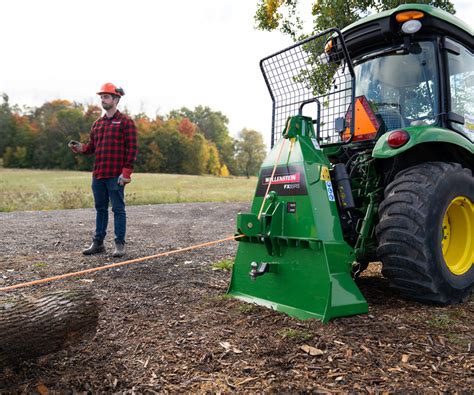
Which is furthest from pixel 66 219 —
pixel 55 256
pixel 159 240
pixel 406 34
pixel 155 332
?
pixel 406 34

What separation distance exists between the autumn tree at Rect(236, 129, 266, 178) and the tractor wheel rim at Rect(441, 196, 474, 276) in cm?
7189

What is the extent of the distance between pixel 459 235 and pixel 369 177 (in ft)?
3.06

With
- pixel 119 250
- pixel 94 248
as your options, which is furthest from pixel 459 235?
pixel 94 248

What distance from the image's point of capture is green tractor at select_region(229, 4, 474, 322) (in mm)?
3174

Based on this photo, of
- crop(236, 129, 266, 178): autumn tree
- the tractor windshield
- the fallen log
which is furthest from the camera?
crop(236, 129, 266, 178): autumn tree

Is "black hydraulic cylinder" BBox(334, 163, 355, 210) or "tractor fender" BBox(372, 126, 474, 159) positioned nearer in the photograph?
"tractor fender" BBox(372, 126, 474, 159)

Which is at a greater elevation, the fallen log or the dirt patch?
the fallen log

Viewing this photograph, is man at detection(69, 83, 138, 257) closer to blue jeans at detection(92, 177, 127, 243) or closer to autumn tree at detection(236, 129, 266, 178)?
blue jeans at detection(92, 177, 127, 243)

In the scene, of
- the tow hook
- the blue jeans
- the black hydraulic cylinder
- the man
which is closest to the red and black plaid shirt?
the man

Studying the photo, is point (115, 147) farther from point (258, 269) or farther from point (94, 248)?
point (258, 269)

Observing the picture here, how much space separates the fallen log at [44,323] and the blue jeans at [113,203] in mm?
2818

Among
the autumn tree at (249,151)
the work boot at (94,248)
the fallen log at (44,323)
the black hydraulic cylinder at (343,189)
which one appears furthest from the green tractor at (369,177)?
the autumn tree at (249,151)

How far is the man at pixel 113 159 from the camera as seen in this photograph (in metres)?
5.39

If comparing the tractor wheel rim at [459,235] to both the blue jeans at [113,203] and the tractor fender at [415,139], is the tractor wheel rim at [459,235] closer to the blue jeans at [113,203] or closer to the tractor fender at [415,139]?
the tractor fender at [415,139]
